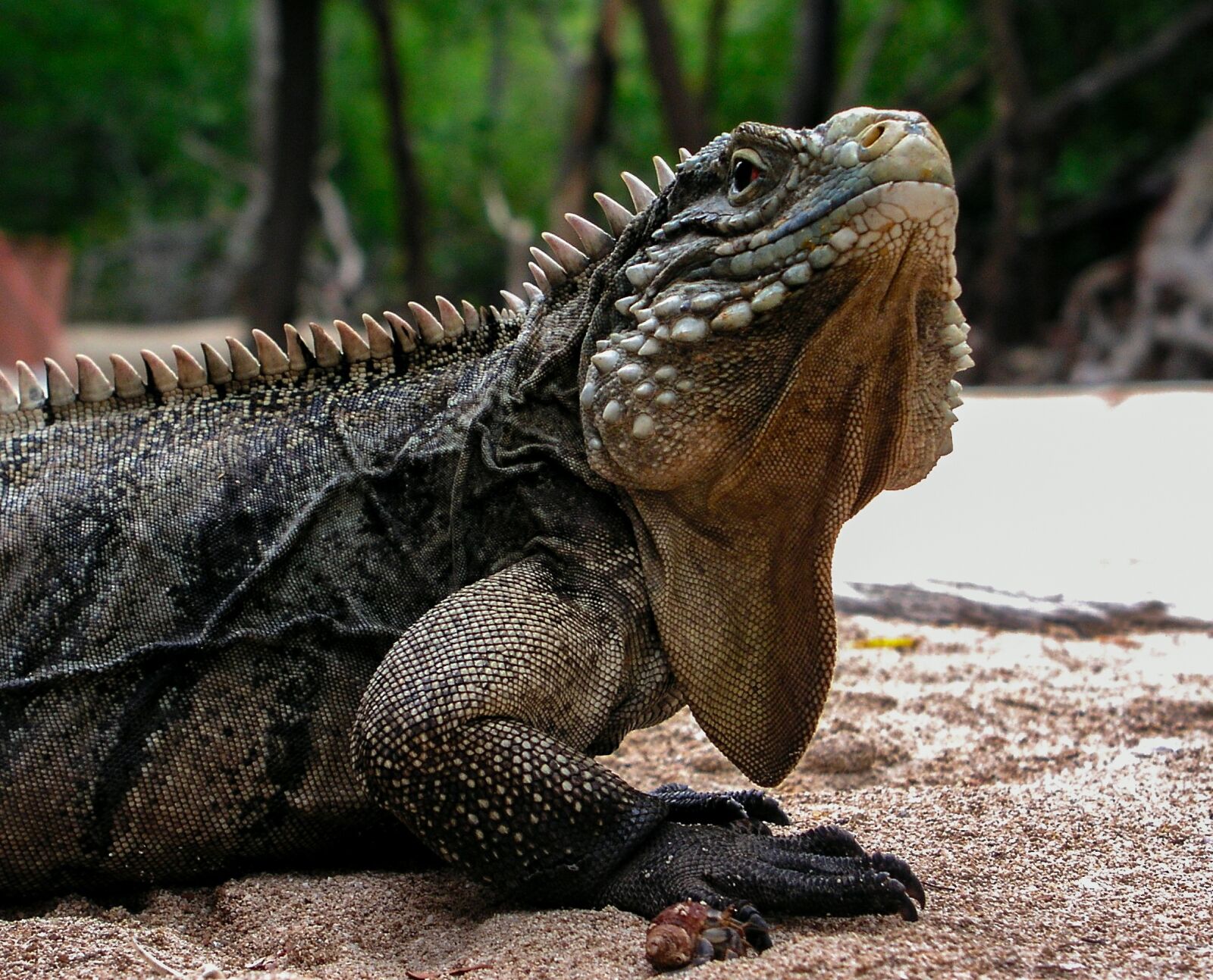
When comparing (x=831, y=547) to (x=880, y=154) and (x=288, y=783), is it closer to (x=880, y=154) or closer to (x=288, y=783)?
(x=880, y=154)

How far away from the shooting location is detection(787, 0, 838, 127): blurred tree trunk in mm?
17594

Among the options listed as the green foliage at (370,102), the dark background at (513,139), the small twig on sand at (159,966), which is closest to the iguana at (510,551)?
the small twig on sand at (159,966)

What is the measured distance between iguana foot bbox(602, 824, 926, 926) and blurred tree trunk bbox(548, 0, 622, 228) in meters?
17.7

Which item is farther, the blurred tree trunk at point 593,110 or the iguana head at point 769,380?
the blurred tree trunk at point 593,110

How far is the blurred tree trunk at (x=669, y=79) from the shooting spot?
18.0 m

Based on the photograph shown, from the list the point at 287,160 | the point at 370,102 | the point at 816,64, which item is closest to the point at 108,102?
the point at 370,102

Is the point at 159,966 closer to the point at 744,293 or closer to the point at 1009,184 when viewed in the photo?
the point at 744,293

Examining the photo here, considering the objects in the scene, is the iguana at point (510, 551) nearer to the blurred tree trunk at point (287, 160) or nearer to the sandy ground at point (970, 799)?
the sandy ground at point (970, 799)

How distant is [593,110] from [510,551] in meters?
17.3

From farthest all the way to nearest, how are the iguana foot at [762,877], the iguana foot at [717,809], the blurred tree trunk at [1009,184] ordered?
1. the blurred tree trunk at [1009,184]
2. the iguana foot at [717,809]
3. the iguana foot at [762,877]

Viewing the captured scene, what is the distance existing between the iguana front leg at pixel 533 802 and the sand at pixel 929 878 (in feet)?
0.35

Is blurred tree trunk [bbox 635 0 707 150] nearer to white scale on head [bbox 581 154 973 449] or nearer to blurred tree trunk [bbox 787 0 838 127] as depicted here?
blurred tree trunk [bbox 787 0 838 127]

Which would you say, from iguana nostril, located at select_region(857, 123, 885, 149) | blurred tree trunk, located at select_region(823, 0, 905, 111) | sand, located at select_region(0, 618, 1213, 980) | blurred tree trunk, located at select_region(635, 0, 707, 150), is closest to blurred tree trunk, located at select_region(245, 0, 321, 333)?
blurred tree trunk, located at select_region(635, 0, 707, 150)

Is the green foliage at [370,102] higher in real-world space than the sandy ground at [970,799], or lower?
higher
